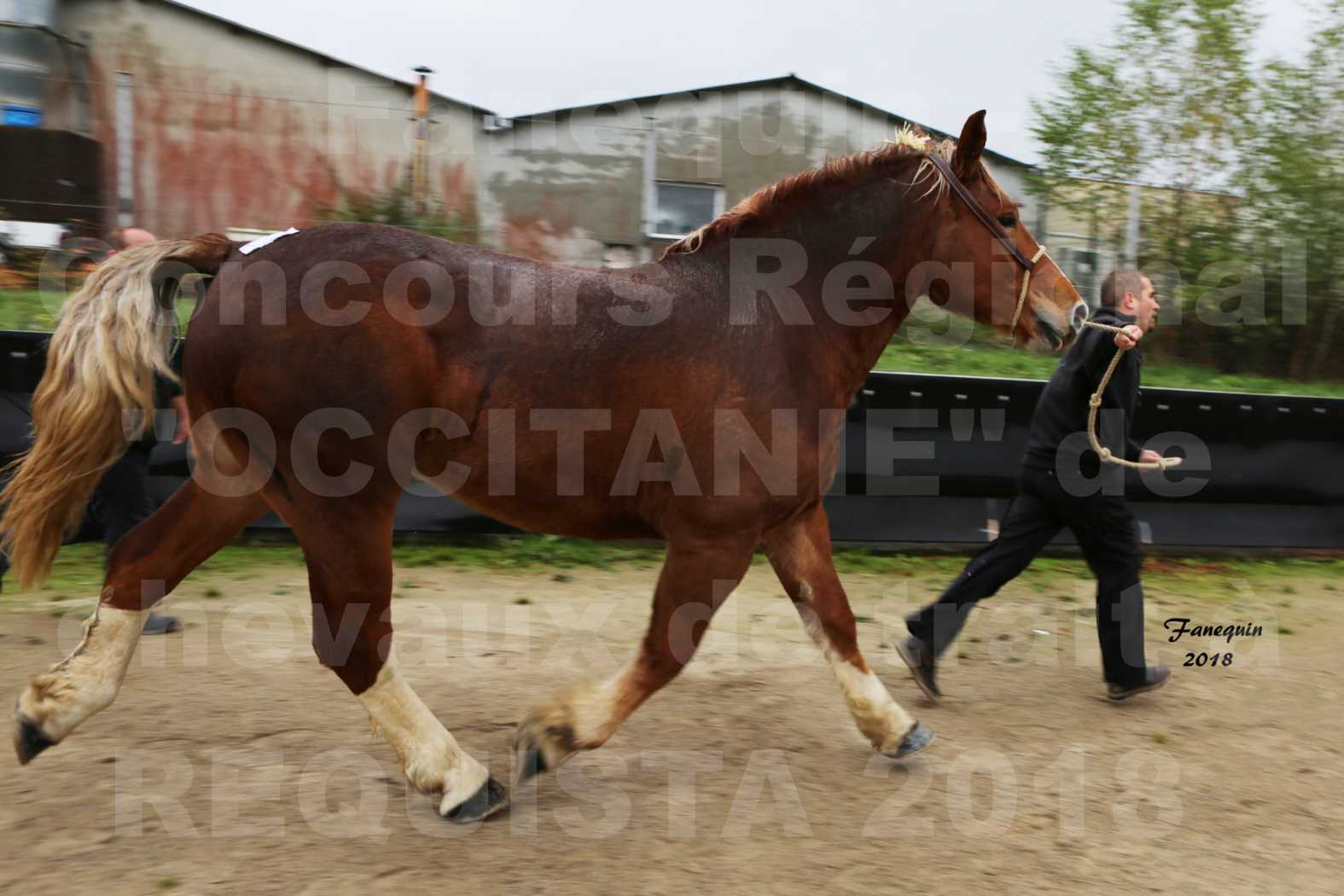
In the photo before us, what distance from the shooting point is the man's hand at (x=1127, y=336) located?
13.5 feet

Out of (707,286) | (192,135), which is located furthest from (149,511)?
(192,135)

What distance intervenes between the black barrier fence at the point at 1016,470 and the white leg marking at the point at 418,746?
3.37 metres

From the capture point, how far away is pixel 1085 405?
178 inches

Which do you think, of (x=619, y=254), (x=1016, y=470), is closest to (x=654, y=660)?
(x=1016, y=470)

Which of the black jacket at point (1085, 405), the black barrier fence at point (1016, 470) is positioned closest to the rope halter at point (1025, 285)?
the black jacket at point (1085, 405)

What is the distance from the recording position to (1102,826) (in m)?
3.33

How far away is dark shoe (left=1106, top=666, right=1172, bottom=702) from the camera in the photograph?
4.53m

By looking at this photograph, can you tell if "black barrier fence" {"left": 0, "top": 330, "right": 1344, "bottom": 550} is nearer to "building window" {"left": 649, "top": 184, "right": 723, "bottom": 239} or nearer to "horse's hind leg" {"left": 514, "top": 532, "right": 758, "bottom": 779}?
"horse's hind leg" {"left": 514, "top": 532, "right": 758, "bottom": 779}

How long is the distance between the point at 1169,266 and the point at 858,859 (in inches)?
425

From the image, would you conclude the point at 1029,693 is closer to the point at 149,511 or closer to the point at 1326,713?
the point at 1326,713

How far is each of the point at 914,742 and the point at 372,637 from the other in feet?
6.05

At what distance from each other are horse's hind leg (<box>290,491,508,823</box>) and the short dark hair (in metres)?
2.98

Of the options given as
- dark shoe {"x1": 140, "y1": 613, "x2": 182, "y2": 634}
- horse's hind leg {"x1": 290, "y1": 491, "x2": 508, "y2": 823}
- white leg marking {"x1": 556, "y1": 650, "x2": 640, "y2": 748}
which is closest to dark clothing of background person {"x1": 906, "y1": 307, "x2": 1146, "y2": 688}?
white leg marking {"x1": 556, "y1": 650, "x2": 640, "y2": 748}

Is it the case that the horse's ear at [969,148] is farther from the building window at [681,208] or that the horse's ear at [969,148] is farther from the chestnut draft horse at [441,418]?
the building window at [681,208]
